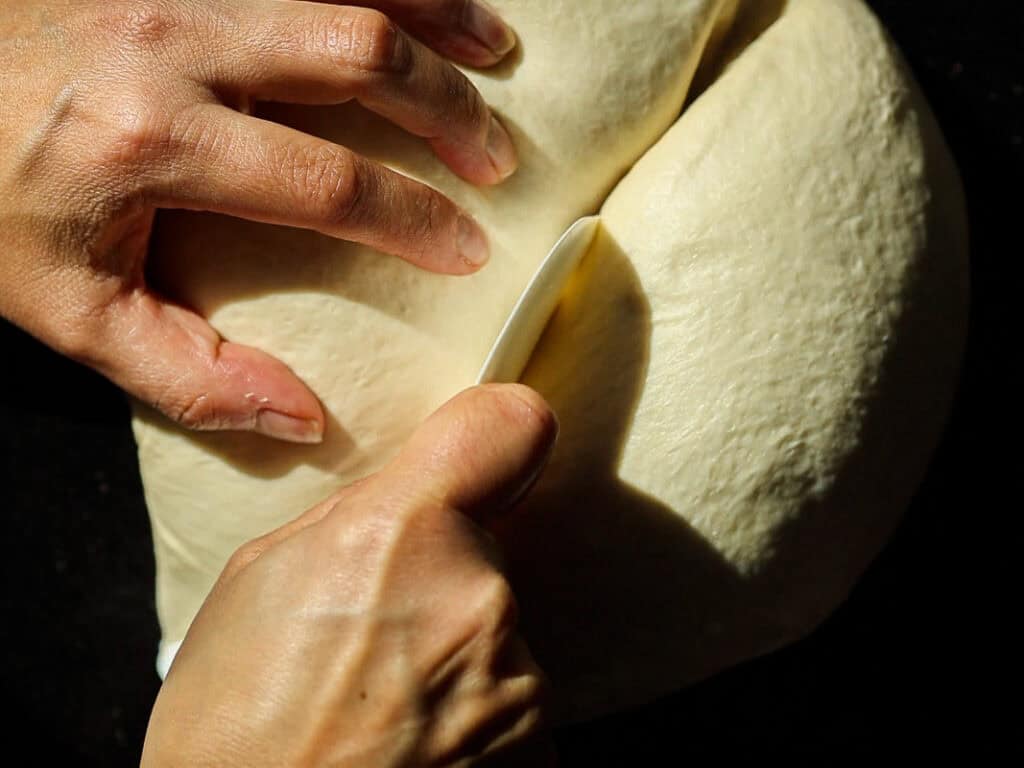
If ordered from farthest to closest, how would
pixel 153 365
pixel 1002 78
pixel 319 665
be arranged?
1. pixel 1002 78
2. pixel 153 365
3. pixel 319 665

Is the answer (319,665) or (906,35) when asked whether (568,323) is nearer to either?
(319,665)

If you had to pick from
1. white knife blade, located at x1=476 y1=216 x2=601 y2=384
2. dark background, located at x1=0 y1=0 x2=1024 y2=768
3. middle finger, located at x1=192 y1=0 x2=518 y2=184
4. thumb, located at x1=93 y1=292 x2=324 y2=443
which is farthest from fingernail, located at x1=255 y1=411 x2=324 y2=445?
dark background, located at x1=0 y1=0 x2=1024 y2=768

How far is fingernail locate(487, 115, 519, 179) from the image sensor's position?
27.1 inches

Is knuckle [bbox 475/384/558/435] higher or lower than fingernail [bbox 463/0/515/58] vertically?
lower

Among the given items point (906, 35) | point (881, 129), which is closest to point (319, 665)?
point (881, 129)

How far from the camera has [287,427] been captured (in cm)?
68

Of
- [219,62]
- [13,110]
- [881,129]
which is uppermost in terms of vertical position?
[881,129]

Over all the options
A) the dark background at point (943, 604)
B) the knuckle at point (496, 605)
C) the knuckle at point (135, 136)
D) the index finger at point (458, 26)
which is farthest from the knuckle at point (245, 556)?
the dark background at point (943, 604)

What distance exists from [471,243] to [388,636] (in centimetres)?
29

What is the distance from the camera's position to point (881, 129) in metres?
0.73

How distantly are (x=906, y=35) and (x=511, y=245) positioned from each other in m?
0.65

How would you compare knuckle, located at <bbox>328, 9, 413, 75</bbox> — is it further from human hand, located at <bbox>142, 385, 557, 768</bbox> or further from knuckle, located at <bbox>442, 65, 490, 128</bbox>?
human hand, located at <bbox>142, 385, 557, 768</bbox>

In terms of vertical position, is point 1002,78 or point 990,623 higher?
point 1002,78

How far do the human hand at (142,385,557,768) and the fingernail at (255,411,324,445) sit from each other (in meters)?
0.07
